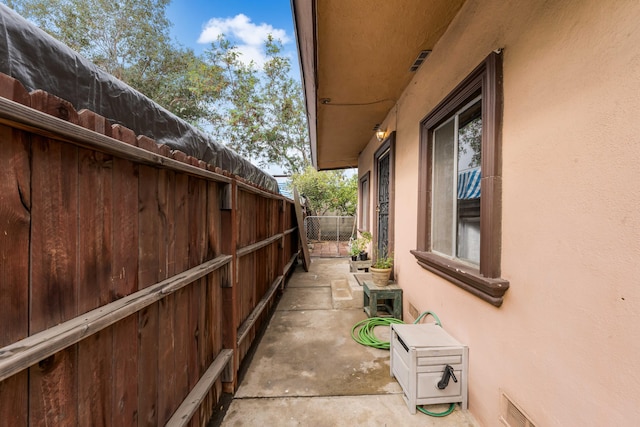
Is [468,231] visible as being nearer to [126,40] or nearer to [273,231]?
[273,231]

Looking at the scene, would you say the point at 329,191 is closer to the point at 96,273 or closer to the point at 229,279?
the point at 229,279

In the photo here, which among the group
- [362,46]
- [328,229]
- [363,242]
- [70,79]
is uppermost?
[362,46]

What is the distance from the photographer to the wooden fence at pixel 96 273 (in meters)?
0.71

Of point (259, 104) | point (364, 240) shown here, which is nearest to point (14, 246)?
point (364, 240)

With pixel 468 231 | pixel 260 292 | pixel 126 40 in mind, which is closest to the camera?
pixel 468 231

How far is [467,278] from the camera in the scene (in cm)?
184

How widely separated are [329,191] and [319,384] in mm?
10846

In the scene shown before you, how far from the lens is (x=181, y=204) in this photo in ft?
5.10

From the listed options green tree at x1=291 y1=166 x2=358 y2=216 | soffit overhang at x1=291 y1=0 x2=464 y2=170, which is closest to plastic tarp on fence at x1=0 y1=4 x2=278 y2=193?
soffit overhang at x1=291 y1=0 x2=464 y2=170

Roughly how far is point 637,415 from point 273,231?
4.01 meters

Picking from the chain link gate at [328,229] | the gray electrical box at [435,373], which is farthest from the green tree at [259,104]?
the gray electrical box at [435,373]

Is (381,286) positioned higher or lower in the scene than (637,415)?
lower

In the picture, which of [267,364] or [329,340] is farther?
[329,340]

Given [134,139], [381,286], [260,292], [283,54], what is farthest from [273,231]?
[283,54]
